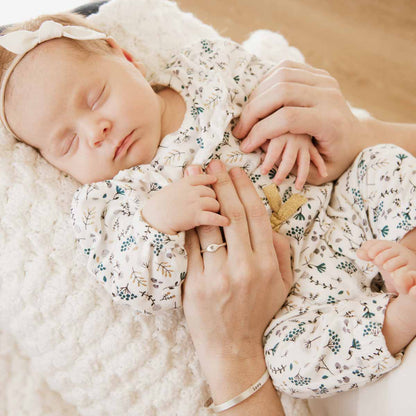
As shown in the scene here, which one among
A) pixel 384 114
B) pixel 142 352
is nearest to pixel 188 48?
pixel 142 352

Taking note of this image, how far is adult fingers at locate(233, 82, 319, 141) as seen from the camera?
1.10 metres

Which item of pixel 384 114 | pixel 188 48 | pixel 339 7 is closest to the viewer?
pixel 188 48

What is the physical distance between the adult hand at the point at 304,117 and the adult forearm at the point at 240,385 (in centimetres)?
49

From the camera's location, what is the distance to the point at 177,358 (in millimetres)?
1062

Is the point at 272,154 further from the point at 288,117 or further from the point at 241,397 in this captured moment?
the point at 241,397

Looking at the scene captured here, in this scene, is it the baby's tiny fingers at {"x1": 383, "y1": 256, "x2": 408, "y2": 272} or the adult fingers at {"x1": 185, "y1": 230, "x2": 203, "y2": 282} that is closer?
the baby's tiny fingers at {"x1": 383, "y1": 256, "x2": 408, "y2": 272}

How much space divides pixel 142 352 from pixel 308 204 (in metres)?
0.52

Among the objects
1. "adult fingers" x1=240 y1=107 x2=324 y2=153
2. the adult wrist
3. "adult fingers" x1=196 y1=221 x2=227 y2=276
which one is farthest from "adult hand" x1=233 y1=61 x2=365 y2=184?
the adult wrist

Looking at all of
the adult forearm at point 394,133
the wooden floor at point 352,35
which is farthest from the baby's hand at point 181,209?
the wooden floor at point 352,35

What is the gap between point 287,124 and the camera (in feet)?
3.53

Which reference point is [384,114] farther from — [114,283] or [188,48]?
Result: [114,283]

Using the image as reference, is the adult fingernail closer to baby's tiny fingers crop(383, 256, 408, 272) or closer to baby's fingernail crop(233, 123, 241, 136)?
baby's fingernail crop(233, 123, 241, 136)

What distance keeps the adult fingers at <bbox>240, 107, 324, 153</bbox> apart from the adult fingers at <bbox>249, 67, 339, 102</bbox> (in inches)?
4.1

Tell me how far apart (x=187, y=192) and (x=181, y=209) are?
0.04m
